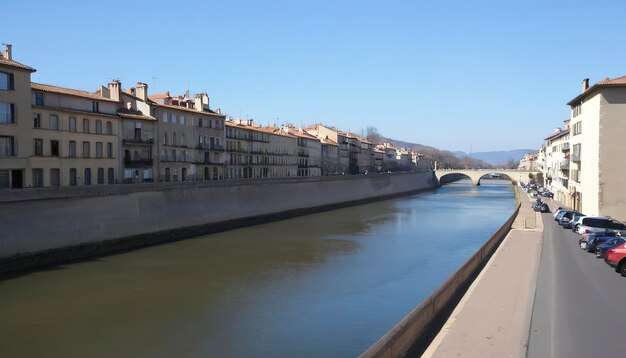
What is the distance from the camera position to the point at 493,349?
32.7 feet

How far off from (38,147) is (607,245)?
31881mm

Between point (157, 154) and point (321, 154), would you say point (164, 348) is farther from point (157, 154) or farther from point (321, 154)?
point (321, 154)

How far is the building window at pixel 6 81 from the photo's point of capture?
96.0ft

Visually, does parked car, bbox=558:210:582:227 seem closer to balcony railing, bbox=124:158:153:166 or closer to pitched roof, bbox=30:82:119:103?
balcony railing, bbox=124:158:153:166

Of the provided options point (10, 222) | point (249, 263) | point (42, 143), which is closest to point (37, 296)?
point (10, 222)

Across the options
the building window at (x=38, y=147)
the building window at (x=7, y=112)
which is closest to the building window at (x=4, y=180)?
the building window at (x=7, y=112)

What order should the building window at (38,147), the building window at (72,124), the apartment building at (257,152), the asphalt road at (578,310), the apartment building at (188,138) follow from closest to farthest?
the asphalt road at (578,310)
the building window at (38,147)
the building window at (72,124)
the apartment building at (188,138)
the apartment building at (257,152)

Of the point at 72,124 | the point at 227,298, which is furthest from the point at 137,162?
the point at 227,298

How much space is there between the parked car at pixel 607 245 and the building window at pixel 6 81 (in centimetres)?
2985

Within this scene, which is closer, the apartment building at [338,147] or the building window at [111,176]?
the building window at [111,176]

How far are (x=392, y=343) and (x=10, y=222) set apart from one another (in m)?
20.9

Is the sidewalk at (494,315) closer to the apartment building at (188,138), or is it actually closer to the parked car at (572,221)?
the parked car at (572,221)

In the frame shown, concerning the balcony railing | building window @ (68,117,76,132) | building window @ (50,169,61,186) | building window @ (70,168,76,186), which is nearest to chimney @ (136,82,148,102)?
the balcony railing

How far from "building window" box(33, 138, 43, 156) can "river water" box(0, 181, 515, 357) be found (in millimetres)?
10811
